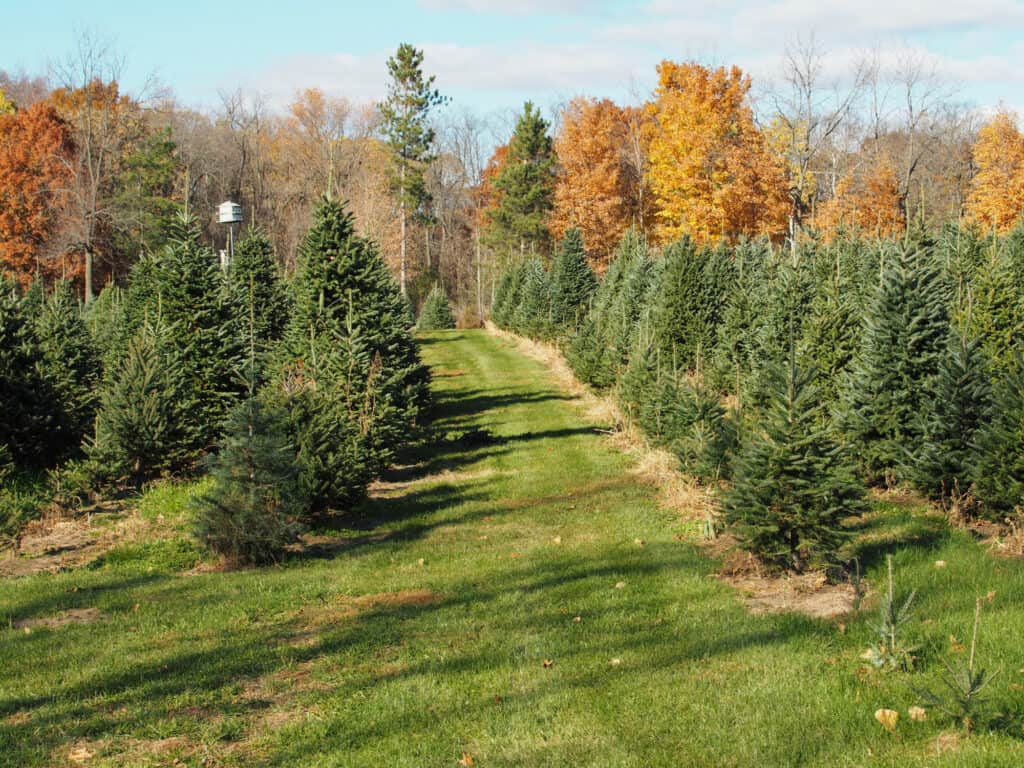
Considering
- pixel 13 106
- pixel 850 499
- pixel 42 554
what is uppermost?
pixel 13 106

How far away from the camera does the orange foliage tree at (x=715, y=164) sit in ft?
133

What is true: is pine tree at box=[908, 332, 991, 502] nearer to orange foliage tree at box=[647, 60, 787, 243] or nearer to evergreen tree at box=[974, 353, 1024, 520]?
evergreen tree at box=[974, 353, 1024, 520]

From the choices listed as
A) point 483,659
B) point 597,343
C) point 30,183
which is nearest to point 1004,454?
point 483,659

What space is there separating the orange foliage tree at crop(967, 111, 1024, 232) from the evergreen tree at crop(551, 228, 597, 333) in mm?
17679

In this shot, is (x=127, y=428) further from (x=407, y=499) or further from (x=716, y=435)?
(x=716, y=435)

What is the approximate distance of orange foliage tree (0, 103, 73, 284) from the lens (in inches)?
1956

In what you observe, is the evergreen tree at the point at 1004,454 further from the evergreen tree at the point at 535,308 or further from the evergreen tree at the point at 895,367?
the evergreen tree at the point at 535,308

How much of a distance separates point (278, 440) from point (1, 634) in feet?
11.0

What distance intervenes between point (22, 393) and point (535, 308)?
2496 centimetres

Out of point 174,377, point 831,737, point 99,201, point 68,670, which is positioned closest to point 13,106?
point 99,201

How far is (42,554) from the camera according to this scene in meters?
11.1

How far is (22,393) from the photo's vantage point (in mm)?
15375

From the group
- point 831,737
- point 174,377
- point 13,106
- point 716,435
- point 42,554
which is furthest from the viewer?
point 13,106

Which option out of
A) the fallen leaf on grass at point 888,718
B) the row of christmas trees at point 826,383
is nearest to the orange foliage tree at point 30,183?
the row of christmas trees at point 826,383
